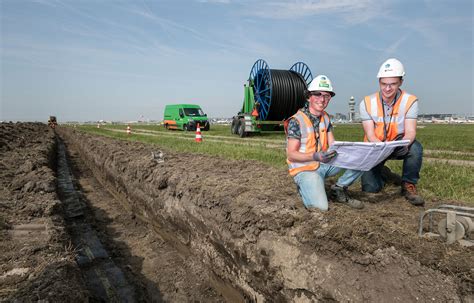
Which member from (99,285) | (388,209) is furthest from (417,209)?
(99,285)

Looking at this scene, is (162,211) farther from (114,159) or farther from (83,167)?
(83,167)

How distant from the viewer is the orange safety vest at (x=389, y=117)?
12.8ft

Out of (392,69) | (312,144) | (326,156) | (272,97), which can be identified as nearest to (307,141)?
(312,144)

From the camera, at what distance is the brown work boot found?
12.3ft

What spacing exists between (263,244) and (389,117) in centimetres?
224

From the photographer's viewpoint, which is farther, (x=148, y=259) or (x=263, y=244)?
(x=148, y=259)

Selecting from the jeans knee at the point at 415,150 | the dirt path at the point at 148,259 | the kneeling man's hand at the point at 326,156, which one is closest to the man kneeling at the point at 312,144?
the kneeling man's hand at the point at 326,156

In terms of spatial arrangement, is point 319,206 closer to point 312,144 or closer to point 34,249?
point 312,144

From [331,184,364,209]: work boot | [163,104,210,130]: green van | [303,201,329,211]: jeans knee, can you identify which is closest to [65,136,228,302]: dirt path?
[303,201,329,211]: jeans knee

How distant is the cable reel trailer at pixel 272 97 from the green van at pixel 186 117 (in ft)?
27.3

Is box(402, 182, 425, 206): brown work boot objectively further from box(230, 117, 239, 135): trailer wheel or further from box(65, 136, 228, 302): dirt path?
box(230, 117, 239, 135): trailer wheel

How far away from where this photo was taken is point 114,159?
28.8 ft

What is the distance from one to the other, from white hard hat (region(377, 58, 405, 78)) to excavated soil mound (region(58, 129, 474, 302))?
1542 millimetres

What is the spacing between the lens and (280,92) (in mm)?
15359
